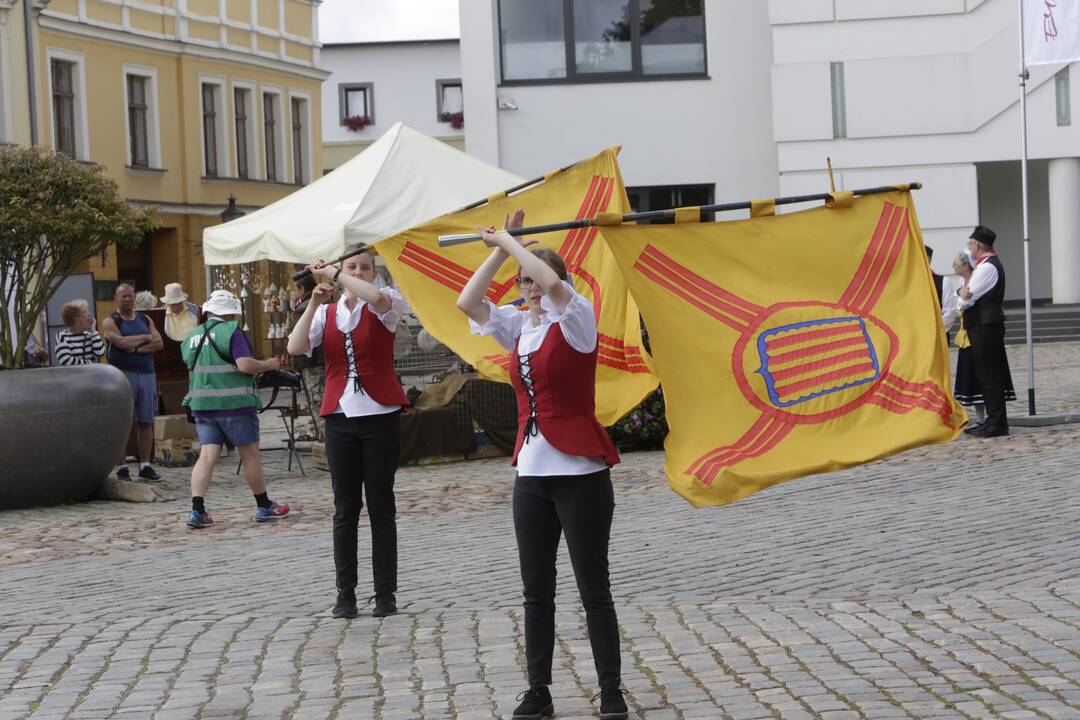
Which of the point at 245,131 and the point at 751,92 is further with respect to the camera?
the point at 245,131

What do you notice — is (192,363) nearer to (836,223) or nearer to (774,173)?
(836,223)

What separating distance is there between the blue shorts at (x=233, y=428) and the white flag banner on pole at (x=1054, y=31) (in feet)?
26.6

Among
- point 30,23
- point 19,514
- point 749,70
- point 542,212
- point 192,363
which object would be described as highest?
point 30,23

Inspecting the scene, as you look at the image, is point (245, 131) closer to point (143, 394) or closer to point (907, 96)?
point (907, 96)

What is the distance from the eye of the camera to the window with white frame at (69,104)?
35000mm

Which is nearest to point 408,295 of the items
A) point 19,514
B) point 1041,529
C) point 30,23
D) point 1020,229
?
point 1041,529

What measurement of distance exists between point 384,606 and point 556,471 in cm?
238

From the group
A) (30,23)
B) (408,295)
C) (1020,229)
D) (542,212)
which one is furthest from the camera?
(30,23)

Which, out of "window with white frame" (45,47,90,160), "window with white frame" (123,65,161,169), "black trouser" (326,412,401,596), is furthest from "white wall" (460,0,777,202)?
"black trouser" (326,412,401,596)

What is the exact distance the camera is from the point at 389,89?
216ft

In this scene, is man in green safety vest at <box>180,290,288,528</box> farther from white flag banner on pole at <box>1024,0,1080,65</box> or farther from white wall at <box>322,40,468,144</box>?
white wall at <box>322,40,468,144</box>

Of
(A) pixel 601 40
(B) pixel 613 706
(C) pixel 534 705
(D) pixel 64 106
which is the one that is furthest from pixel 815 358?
(D) pixel 64 106

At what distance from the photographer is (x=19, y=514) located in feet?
43.1

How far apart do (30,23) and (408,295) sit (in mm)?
26219
